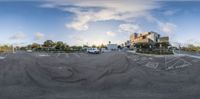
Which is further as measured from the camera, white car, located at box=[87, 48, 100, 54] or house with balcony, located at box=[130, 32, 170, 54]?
white car, located at box=[87, 48, 100, 54]

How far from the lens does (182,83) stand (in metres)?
21.4

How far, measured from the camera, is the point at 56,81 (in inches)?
870

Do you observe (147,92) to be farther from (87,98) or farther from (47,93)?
(47,93)

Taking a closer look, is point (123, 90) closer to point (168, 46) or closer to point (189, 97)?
point (189, 97)

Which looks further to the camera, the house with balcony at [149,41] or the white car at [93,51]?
the white car at [93,51]

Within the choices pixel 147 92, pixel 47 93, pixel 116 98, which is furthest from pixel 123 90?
pixel 47 93

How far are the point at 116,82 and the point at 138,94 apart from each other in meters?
4.90

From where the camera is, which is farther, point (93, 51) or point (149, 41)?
point (149, 41)

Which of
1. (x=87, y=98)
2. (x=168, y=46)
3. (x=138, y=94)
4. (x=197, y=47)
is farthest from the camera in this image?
(x=197, y=47)

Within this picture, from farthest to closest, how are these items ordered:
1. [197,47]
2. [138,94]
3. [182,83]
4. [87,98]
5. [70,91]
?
[197,47], [182,83], [70,91], [138,94], [87,98]

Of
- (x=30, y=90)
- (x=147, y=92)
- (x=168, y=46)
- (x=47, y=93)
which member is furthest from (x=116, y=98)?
(x=168, y=46)

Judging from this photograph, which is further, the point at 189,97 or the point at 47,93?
the point at 47,93

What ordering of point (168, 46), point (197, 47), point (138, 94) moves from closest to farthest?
point (138, 94)
point (168, 46)
point (197, 47)

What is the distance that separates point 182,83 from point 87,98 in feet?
25.7
